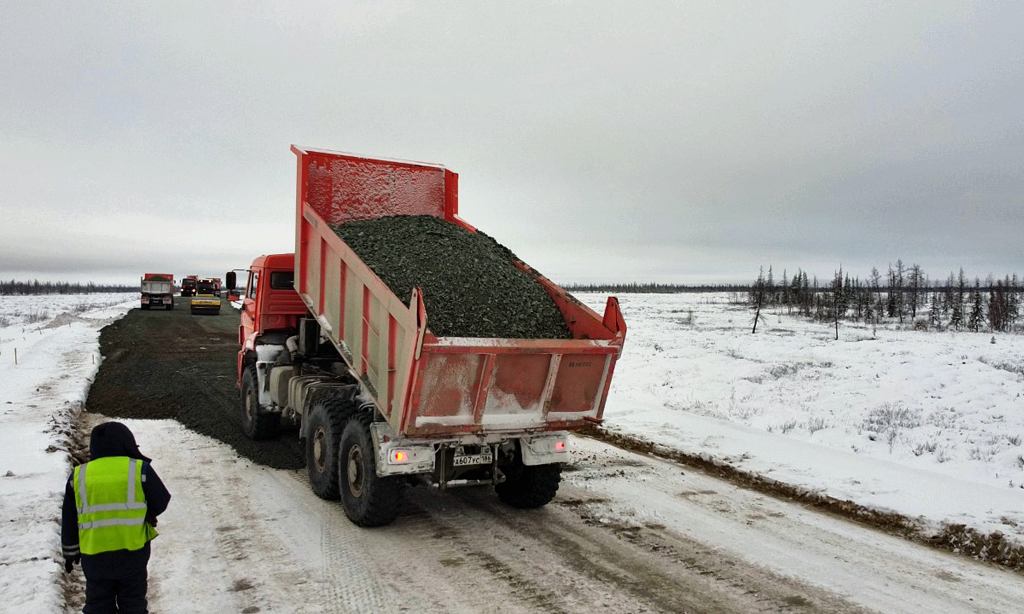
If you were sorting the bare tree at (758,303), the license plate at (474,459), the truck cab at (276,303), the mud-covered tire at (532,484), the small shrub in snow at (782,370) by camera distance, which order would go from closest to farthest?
the license plate at (474,459) → the mud-covered tire at (532,484) → the truck cab at (276,303) → the small shrub in snow at (782,370) → the bare tree at (758,303)

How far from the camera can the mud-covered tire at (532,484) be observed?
21.2 feet

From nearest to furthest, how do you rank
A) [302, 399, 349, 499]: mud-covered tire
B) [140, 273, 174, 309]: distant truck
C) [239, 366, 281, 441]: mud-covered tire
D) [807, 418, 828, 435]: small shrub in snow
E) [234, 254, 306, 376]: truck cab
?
1. [302, 399, 349, 499]: mud-covered tire
2. [239, 366, 281, 441]: mud-covered tire
3. [234, 254, 306, 376]: truck cab
4. [807, 418, 828, 435]: small shrub in snow
5. [140, 273, 174, 309]: distant truck

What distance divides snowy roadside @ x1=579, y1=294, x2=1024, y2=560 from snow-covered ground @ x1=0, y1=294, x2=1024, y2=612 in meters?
0.03

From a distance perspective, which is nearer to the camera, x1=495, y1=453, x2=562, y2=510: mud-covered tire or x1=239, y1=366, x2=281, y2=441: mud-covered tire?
x1=495, y1=453, x2=562, y2=510: mud-covered tire

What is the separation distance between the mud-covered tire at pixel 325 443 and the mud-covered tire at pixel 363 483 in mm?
269

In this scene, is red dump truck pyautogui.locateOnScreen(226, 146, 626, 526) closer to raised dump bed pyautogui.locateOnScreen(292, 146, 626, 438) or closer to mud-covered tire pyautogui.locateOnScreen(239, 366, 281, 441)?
raised dump bed pyautogui.locateOnScreen(292, 146, 626, 438)

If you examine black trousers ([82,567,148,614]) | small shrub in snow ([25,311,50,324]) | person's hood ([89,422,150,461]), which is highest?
person's hood ([89,422,150,461])

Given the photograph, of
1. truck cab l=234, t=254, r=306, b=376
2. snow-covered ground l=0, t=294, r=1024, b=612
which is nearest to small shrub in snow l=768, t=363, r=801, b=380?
snow-covered ground l=0, t=294, r=1024, b=612

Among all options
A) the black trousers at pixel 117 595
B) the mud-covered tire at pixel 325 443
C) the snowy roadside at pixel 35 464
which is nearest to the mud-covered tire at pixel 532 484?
the mud-covered tire at pixel 325 443

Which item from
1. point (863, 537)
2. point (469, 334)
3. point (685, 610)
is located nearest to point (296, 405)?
point (469, 334)

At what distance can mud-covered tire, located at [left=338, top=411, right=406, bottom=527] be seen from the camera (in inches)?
229

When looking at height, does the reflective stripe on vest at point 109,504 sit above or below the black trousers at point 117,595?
above

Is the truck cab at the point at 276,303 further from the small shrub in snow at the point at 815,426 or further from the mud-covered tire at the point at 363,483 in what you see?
the small shrub in snow at the point at 815,426

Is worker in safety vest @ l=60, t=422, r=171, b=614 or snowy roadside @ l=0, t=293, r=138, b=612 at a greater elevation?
worker in safety vest @ l=60, t=422, r=171, b=614
